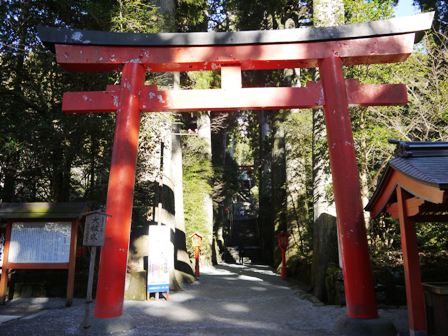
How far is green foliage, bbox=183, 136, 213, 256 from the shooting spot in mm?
16469

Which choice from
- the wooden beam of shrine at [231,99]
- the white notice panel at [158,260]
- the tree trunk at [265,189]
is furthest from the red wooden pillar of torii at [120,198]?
the tree trunk at [265,189]

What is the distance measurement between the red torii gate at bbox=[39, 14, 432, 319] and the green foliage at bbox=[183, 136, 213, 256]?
9742 millimetres

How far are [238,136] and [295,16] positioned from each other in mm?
12504

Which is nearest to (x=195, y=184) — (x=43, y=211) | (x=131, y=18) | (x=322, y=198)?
(x=322, y=198)

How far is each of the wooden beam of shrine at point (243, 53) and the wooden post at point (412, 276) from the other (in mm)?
2675

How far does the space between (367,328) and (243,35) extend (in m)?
4.92

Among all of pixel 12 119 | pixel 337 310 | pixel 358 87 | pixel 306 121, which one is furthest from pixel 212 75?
pixel 337 310

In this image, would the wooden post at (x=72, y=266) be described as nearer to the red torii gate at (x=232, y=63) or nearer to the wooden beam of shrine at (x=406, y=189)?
the red torii gate at (x=232, y=63)

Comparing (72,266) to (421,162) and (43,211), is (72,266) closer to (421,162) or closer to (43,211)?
(43,211)

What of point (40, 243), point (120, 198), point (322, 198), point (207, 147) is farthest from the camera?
point (207, 147)

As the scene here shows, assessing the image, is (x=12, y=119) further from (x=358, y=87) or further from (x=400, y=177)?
(x=400, y=177)

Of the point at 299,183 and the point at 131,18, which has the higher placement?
the point at 131,18

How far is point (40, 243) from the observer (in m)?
7.62

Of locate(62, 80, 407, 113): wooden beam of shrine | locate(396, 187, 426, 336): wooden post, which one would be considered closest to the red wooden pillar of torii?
locate(62, 80, 407, 113): wooden beam of shrine
